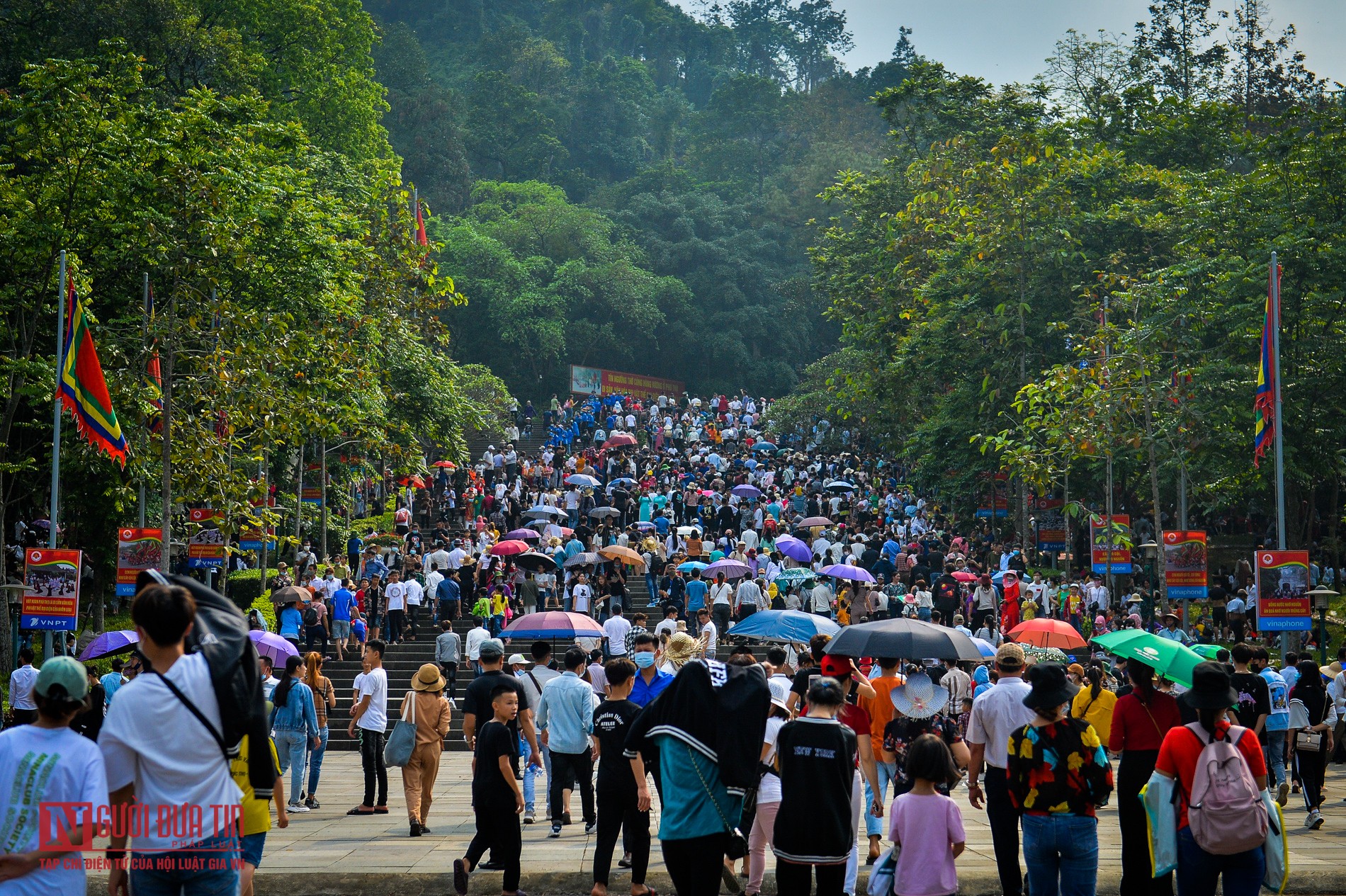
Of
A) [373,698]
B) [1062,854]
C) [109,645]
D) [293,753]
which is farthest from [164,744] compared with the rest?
[109,645]

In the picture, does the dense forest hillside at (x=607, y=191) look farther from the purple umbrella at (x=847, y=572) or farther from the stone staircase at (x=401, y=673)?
the stone staircase at (x=401, y=673)

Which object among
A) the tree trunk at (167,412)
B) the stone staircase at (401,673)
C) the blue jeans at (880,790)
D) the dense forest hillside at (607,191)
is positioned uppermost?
the dense forest hillside at (607,191)

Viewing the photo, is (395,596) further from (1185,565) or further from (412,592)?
(1185,565)

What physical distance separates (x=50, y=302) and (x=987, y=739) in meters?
18.5

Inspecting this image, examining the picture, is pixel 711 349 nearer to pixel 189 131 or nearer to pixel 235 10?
pixel 235 10

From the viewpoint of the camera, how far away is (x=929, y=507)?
118 ft

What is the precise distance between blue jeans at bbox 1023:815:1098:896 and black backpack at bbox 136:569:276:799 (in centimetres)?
405

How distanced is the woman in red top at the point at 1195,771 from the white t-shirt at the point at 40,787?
4.91 m

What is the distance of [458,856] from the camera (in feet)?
33.0

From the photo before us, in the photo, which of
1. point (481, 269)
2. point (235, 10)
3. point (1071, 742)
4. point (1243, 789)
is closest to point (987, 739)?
point (1071, 742)

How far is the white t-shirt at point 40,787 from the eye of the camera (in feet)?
14.4

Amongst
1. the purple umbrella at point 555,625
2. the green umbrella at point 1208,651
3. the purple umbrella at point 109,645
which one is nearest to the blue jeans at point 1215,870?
the green umbrella at point 1208,651

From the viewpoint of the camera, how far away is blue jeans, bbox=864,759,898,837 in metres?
9.30

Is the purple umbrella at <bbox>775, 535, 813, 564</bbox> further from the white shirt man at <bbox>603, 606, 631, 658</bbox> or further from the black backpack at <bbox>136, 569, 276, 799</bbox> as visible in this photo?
the black backpack at <bbox>136, 569, 276, 799</bbox>
